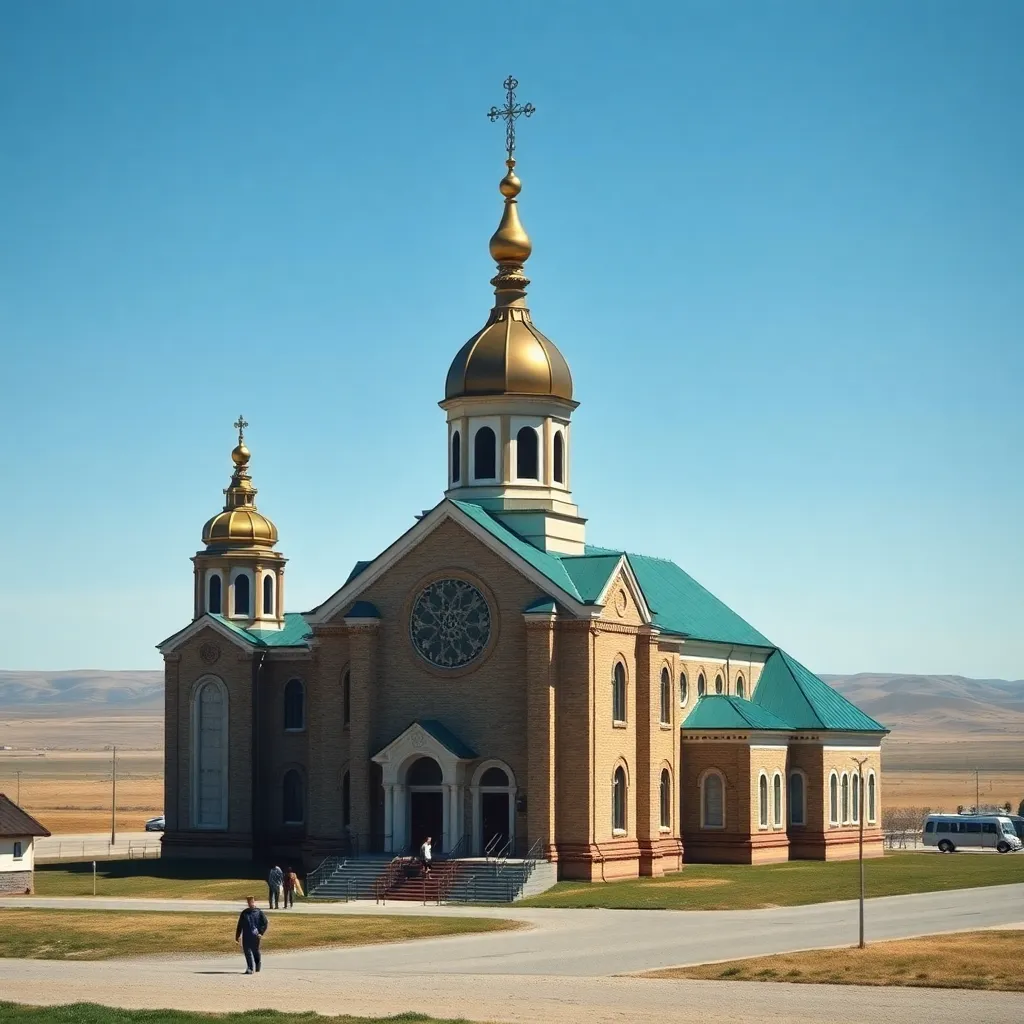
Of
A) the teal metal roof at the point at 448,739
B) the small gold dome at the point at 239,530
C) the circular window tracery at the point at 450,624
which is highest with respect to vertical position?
the small gold dome at the point at 239,530

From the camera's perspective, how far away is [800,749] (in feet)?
250

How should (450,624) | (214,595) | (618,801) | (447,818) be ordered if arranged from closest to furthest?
(447,818) < (450,624) < (618,801) < (214,595)

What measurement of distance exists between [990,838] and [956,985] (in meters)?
49.2

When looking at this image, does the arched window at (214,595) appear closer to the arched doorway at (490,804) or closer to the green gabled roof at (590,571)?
the green gabled roof at (590,571)

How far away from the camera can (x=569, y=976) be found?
40719 millimetres

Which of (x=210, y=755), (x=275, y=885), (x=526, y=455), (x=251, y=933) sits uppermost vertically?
(x=526, y=455)

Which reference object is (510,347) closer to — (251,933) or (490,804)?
(490,804)

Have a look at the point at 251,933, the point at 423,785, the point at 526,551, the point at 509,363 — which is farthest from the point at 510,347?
the point at 251,933

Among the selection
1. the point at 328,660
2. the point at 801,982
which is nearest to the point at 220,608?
the point at 328,660

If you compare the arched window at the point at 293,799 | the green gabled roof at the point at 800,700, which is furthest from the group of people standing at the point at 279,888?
the green gabled roof at the point at 800,700

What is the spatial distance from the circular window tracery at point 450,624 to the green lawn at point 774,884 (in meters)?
8.23

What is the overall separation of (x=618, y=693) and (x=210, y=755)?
63.0 feet

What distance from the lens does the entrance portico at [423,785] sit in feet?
212

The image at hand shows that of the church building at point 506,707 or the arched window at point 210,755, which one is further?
the arched window at point 210,755
